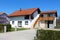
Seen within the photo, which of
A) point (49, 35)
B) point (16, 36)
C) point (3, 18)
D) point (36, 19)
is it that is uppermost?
point (3, 18)

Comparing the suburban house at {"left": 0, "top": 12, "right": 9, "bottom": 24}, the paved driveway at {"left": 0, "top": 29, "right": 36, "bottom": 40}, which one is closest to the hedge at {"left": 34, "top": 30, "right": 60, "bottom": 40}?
the paved driveway at {"left": 0, "top": 29, "right": 36, "bottom": 40}

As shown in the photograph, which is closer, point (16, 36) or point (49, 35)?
point (49, 35)

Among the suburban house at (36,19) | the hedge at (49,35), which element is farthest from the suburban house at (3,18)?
the hedge at (49,35)

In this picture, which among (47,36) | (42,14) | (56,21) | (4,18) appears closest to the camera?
(47,36)

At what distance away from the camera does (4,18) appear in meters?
63.0

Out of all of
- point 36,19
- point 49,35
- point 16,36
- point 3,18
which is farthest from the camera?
point 3,18

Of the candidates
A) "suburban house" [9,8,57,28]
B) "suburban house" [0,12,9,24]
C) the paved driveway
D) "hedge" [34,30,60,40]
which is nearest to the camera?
"hedge" [34,30,60,40]

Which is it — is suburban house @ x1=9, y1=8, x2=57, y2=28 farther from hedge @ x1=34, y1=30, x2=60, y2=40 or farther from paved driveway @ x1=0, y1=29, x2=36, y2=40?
hedge @ x1=34, y1=30, x2=60, y2=40

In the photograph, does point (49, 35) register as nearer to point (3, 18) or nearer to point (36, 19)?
point (36, 19)

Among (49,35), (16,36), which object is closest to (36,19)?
(16,36)

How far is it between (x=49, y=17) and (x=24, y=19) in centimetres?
777

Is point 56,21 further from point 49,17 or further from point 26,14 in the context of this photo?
point 26,14

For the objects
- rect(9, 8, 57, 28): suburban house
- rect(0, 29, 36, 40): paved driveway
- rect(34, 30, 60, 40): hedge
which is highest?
rect(9, 8, 57, 28): suburban house

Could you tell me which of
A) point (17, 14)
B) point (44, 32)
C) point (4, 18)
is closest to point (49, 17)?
point (17, 14)
